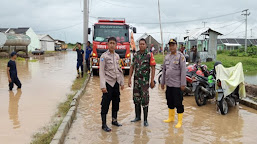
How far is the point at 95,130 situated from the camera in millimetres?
4715

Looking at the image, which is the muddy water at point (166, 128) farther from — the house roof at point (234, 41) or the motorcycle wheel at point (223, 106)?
the house roof at point (234, 41)

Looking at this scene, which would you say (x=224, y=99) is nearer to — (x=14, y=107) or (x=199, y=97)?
(x=199, y=97)

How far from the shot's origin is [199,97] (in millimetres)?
6824

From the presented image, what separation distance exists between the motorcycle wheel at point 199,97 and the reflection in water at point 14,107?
4569 millimetres

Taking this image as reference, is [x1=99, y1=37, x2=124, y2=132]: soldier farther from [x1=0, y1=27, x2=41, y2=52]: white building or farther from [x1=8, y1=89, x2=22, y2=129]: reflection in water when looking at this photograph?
[x1=0, y1=27, x2=41, y2=52]: white building

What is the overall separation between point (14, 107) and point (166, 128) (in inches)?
161

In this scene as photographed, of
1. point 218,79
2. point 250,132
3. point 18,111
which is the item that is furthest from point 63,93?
point 250,132

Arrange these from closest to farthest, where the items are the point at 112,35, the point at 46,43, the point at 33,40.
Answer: the point at 112,35 < the point at 33,40 < the point at 46,43

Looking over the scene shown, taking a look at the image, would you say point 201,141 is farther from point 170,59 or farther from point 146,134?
point 170,59

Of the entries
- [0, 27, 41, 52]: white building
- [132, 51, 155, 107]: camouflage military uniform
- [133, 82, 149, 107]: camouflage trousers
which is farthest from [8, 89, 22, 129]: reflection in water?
[0, 27, 41, 52]: white building

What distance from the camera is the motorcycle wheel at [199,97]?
262 inches

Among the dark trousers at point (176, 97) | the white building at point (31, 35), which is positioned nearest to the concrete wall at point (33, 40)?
the white building at point (31, 35)

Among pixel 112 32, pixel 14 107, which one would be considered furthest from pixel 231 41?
pixel 14 107

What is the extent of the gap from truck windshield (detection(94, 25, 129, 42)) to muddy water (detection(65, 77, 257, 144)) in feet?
20.6
